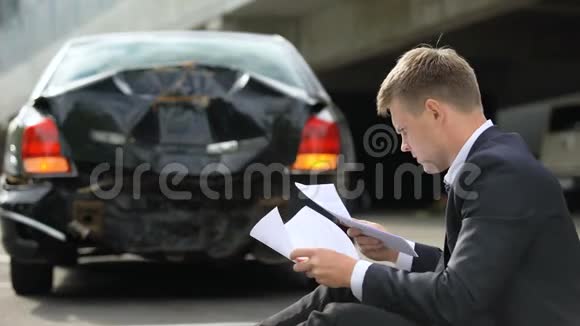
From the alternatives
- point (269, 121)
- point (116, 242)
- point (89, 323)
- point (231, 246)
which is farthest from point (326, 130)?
point (89, 323)

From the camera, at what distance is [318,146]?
5.51m

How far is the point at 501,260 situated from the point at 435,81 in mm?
492

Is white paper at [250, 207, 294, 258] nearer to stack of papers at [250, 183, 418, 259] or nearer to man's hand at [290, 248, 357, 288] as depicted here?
stack of papers at [250, 183, 418, 259]

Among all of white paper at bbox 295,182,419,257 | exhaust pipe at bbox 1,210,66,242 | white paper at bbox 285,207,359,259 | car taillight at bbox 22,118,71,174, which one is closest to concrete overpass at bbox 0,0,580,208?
car taillight at bbox 22,118,71,174

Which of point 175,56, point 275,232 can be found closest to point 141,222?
point 175,56

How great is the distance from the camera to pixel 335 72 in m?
25.6

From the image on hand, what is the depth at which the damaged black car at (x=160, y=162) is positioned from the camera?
530 cm

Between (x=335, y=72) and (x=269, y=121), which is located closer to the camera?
(x=269, y=121)

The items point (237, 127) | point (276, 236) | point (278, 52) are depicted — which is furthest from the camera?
point (278, 52)

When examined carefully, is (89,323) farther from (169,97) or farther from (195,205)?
(169,97)

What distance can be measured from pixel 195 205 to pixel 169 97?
1.96ft

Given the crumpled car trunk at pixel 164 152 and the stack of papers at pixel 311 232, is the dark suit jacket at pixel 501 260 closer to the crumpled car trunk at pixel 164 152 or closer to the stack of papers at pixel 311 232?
the stack of papers at pixel 311 232

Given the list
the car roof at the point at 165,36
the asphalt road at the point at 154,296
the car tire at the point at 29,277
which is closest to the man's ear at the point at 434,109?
the asphalt road at the point at 154,296

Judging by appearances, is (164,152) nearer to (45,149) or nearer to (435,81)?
(45,149)
